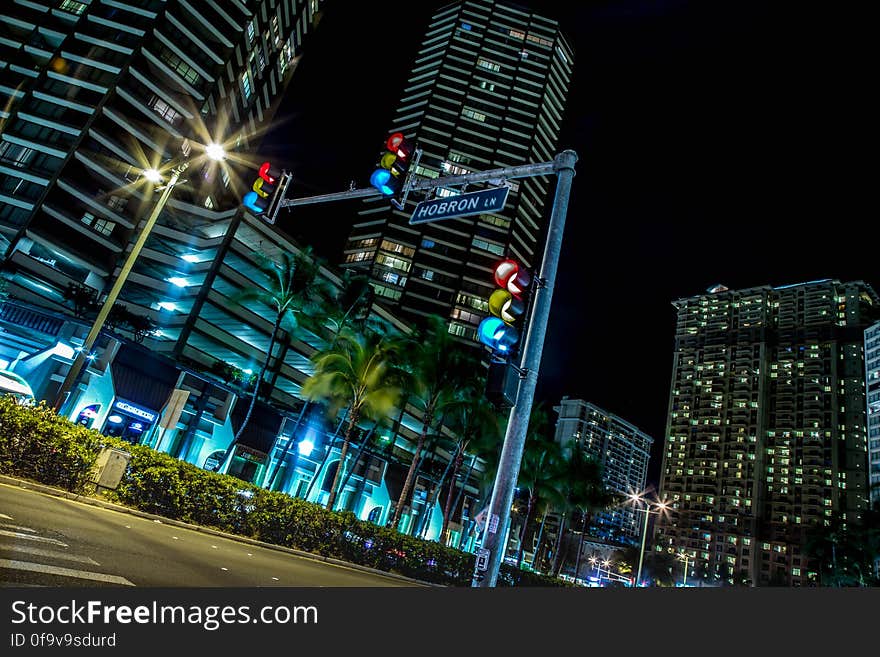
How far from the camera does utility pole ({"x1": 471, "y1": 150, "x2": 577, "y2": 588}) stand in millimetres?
6605

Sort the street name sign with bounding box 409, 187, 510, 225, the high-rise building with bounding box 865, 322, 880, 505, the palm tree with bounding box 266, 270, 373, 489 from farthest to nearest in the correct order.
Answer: the high-rise building with bounding box 865, 322, 880, 505, the palm tree with bounding box 266, 270, 373, 489, the street name sign with bounding box 409, 187, 510, 225

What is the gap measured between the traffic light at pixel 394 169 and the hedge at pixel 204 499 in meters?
8.86

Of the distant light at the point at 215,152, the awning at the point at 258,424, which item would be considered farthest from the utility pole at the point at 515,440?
the awning at the point at 258,424

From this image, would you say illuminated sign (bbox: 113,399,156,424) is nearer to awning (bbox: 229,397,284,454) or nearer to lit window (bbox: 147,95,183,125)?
awning (bbox: 229,397,284,454)

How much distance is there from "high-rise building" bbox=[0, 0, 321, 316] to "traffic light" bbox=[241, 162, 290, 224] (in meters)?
40.6

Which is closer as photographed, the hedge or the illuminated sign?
the hedge

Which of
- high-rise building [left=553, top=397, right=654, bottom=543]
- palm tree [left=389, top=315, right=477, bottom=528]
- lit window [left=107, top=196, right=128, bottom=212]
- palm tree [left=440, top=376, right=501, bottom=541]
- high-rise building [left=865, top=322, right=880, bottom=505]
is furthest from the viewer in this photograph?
high-rise building [left=553, top=397, right=654, bottom=543]

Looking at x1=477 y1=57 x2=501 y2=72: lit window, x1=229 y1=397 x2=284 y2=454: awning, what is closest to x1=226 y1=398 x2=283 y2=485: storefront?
x1=229 y1=397 x2=284 y2=454: awning

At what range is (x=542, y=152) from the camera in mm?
106812

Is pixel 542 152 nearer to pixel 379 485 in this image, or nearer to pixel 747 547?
pixel 379 485

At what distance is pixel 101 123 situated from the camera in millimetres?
52750

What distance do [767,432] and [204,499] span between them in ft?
518

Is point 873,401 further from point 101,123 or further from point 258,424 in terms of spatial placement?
point 101,123

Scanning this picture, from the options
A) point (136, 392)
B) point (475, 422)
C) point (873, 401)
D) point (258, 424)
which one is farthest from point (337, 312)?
point (873, 401)
